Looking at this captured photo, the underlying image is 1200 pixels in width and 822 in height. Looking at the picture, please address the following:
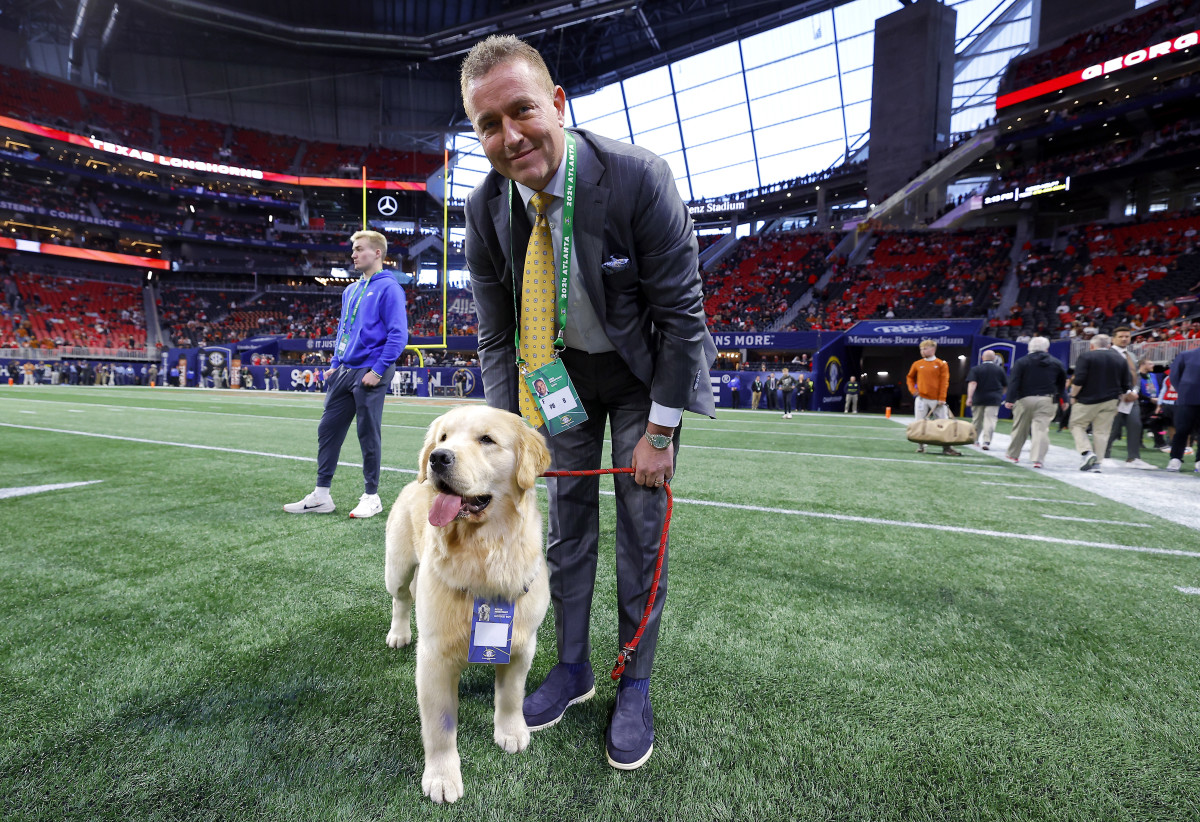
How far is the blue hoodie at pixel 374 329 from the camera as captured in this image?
4.25 m

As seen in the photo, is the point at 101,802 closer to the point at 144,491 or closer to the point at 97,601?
the point at 97,601

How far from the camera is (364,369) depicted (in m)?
4.26

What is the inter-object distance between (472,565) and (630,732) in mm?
726

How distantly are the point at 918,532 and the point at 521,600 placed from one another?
3.74 m

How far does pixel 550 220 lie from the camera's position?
1.80 meters

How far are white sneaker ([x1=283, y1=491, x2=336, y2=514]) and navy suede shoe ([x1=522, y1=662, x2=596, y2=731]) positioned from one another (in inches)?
122

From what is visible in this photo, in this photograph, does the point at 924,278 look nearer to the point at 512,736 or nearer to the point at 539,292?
the point at 539,292

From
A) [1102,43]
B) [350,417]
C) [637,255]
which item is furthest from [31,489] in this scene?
[1102,43]

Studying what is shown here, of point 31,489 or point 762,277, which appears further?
point 762,277

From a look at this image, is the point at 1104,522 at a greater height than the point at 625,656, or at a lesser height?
lesser

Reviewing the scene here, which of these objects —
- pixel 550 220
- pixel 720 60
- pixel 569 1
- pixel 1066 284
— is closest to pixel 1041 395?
pixel 550 220

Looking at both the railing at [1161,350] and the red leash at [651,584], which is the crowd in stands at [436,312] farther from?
the red leash at [651,584]

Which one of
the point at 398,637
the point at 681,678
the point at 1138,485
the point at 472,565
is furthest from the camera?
A: the point at 1138,485

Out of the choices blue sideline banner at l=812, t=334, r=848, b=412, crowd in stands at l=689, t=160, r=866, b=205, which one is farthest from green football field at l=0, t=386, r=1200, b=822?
crowd in stands at l=689, t=160, r=866, b=205
